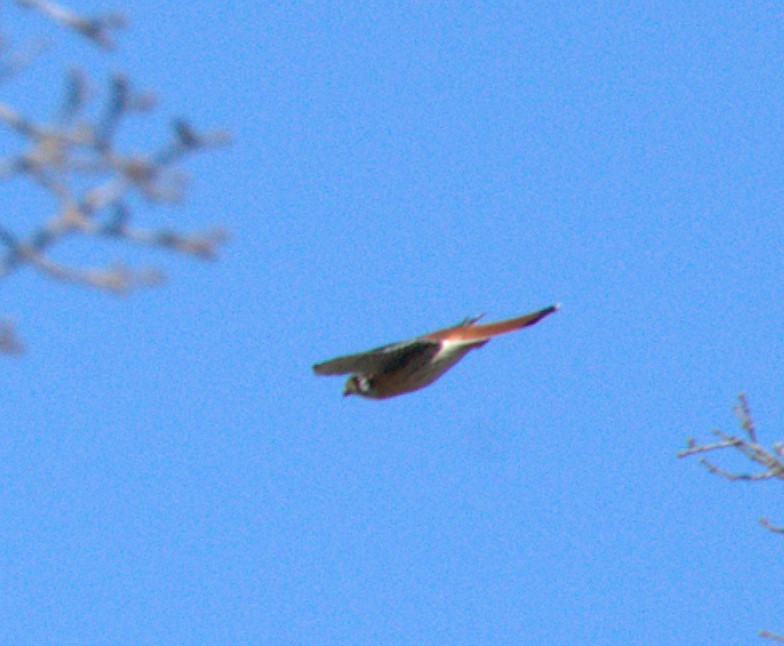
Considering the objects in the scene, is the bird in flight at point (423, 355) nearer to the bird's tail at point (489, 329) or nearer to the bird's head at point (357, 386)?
the bird's tail at point (489, 329)

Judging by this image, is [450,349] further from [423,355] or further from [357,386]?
[357,386]

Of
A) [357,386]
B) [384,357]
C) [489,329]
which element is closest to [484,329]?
[489,329]

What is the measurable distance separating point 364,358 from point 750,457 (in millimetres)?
1204

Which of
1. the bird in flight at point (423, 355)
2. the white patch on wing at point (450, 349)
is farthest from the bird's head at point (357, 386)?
the white patch on wing at point (450, 349)

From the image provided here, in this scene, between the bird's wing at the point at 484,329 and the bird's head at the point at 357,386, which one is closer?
the bird's wing at the point at 484,329

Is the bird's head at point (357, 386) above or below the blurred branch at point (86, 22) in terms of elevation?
below

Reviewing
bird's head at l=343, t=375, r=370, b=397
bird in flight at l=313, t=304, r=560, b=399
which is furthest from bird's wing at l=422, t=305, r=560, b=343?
bird's head at l=343, t=375, r=370, b=397

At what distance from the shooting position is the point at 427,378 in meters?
3.95

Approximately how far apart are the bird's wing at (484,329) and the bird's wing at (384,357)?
0.11 feet

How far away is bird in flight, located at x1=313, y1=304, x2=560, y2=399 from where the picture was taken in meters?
3.75

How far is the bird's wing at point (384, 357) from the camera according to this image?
3738 mm

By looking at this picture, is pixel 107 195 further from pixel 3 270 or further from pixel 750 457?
pixel 750 457

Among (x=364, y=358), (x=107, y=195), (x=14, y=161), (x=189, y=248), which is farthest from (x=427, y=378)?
(x=14, y=161)

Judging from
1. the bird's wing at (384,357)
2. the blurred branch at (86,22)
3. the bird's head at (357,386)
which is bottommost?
the bird's wing at (384,357)
